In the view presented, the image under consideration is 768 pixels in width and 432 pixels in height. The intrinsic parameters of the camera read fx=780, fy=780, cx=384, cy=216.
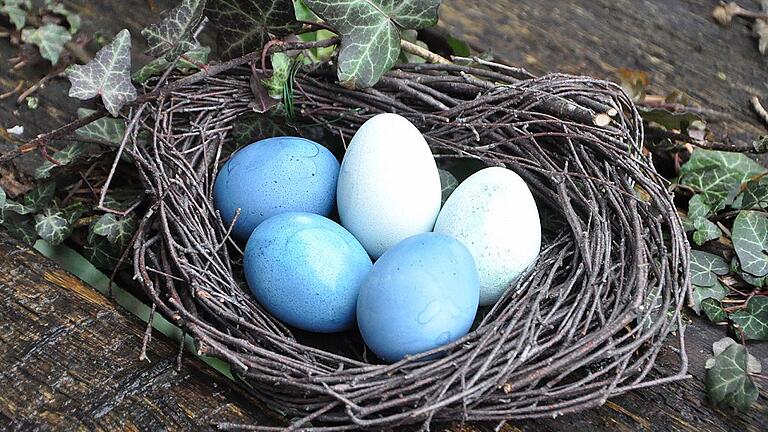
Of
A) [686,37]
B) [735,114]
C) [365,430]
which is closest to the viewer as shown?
[365,430]

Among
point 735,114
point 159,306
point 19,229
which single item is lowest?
point 19,229

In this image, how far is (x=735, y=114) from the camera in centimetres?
159

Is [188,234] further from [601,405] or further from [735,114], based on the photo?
[735,114]

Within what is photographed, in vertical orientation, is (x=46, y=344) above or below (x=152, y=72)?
below

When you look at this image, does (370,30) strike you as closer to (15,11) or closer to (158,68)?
(158,68)

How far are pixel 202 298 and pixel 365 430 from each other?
29 centimetres

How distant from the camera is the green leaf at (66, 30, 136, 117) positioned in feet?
4.03

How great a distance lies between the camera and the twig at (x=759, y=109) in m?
1.57

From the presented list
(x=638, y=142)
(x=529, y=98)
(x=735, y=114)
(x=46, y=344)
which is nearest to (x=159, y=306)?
(x=46, y=344)

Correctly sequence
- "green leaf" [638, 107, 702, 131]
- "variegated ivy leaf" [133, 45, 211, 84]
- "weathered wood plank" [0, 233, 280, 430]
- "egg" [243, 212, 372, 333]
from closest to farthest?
"weathered wood plank" [0, 233, 280, 430], "egg" [243, 212, 372, 333], "variegated ivy leaf" [133, 45, 211, 84], "green leaf" [638, 107, 702, 131]

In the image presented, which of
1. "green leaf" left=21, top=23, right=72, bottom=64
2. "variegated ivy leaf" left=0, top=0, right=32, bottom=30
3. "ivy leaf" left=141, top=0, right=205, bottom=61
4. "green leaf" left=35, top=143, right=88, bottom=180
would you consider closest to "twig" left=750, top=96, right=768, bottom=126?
"ivy leaf" left=141, top=0, right=205, bottom=61

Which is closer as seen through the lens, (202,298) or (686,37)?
(202,298)

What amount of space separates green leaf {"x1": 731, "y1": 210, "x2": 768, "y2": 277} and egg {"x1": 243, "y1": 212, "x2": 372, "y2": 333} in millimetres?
606

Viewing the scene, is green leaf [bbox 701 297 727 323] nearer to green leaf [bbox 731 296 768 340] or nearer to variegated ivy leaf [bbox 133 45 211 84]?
green leaf [bbox 731 296 768 340]
